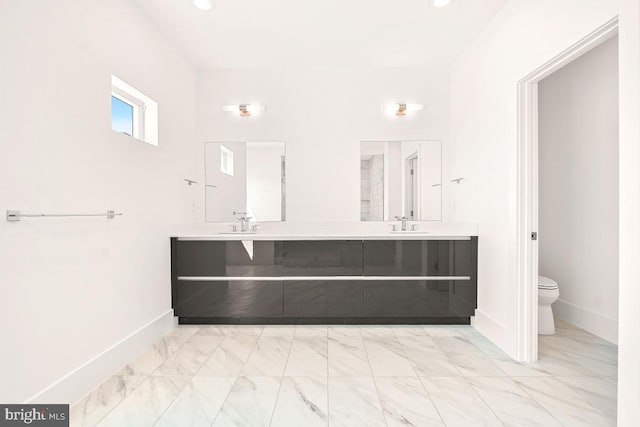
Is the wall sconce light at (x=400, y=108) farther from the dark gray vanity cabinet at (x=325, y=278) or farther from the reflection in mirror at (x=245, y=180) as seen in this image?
the dark gray vanity cabinet at (x=325, y=278)

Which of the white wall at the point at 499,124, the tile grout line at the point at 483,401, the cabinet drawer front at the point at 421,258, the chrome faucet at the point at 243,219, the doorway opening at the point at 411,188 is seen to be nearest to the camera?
the tile grout line at the point at 483,401

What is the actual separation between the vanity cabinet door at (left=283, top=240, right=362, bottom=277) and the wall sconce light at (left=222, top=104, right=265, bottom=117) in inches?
56.3

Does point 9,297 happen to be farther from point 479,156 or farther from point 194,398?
point 479,156

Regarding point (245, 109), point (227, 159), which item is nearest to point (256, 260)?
point (227, 159)

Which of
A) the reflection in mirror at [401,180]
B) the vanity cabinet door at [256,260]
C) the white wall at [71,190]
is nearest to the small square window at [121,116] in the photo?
the white wall at [71,190]

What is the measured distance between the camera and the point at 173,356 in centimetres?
229

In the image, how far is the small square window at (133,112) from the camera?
228cm

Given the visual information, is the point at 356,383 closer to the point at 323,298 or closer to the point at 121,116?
the point at 323,298

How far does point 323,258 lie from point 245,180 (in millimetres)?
1174

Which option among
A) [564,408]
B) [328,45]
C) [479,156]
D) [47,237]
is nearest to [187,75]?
[328,45]

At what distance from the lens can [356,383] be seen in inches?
75.6
